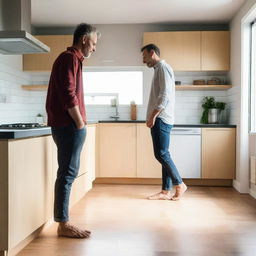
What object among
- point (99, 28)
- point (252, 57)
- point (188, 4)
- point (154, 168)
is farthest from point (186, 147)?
point (99, 28)

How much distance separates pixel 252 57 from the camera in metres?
4.50

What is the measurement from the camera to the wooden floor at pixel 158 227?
2.48 metres

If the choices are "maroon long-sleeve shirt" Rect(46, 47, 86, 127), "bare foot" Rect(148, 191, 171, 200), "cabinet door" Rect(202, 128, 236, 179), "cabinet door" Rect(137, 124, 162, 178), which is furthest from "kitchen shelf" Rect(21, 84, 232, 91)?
"maroon long-sleeve shirt" Rect(46, 47, 86, 127)

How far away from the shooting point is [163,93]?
3.85 meters

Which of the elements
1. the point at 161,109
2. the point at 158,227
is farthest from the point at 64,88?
the point at 161,109

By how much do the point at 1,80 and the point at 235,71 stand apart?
2861 mm

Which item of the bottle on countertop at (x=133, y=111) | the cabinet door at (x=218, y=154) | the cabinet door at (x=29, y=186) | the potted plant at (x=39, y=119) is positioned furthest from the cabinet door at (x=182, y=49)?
the cabinet door at (x=29, y=186)

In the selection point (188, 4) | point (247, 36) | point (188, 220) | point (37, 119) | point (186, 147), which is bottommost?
point (188, 220)

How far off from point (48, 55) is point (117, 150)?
1612 millimetres

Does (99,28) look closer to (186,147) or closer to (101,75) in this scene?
(101,75)

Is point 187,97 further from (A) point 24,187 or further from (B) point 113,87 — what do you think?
(A) point 24,187

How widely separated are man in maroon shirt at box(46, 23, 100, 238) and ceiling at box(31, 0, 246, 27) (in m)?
2.05

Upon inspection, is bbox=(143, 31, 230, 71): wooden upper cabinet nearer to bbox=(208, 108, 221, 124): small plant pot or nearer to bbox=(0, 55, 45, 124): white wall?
bbox=(208, 108, 221, 124): small plant pot

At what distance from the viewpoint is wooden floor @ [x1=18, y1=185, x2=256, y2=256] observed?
8.14 ft
